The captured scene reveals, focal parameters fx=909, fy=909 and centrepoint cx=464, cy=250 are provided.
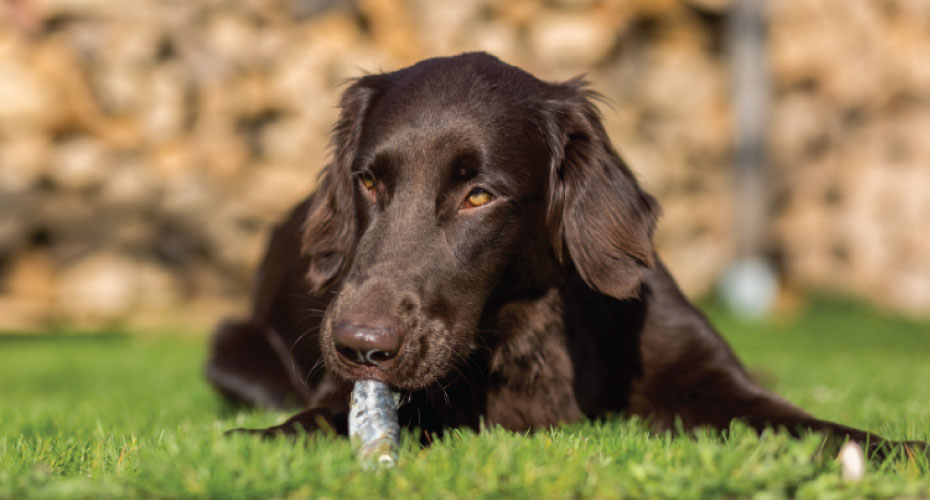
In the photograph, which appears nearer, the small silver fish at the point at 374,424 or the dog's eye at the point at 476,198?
the small silver fish at the point at 374,424

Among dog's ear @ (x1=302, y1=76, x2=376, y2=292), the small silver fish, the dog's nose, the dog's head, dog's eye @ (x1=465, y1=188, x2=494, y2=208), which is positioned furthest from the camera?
dog's ear @ (x1=302, y1=76, x2=376, y2=292)

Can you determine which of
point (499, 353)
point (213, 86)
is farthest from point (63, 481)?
point (213, 86)

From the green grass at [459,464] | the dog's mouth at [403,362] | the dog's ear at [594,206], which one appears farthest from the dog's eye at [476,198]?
the green grass at [459,464]

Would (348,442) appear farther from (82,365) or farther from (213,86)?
(213,86)

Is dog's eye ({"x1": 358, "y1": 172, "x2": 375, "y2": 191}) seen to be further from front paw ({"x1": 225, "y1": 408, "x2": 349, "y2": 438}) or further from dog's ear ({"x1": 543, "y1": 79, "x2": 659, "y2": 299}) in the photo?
front paw ({"x1": 225, "y1": 408, "x2": 349, "y2": 438})

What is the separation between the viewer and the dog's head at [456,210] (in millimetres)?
2383

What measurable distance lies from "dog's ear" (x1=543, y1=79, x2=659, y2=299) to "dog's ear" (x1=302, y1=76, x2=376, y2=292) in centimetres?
66

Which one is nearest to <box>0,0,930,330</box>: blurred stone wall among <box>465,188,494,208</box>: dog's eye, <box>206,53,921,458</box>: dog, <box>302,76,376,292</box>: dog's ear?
<box>302,76,376,292</box>: dog's ear

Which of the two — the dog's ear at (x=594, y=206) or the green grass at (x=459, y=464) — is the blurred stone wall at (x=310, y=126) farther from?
the green grass at (x=459, y=464)

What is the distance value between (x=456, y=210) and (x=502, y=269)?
0.77 ft

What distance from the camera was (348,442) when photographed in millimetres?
2156

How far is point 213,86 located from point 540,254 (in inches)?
304

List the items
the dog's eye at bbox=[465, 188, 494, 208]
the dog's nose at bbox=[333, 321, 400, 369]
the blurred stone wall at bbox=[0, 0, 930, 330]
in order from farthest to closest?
the blurred stone wall at bbox=[0, 0, 930, 330] → the dog's eye at bbox=[465, 188, 494, 208] → the dog's nose at bbox=[333, 321, 400, 369]

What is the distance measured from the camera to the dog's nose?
86.0 inches
